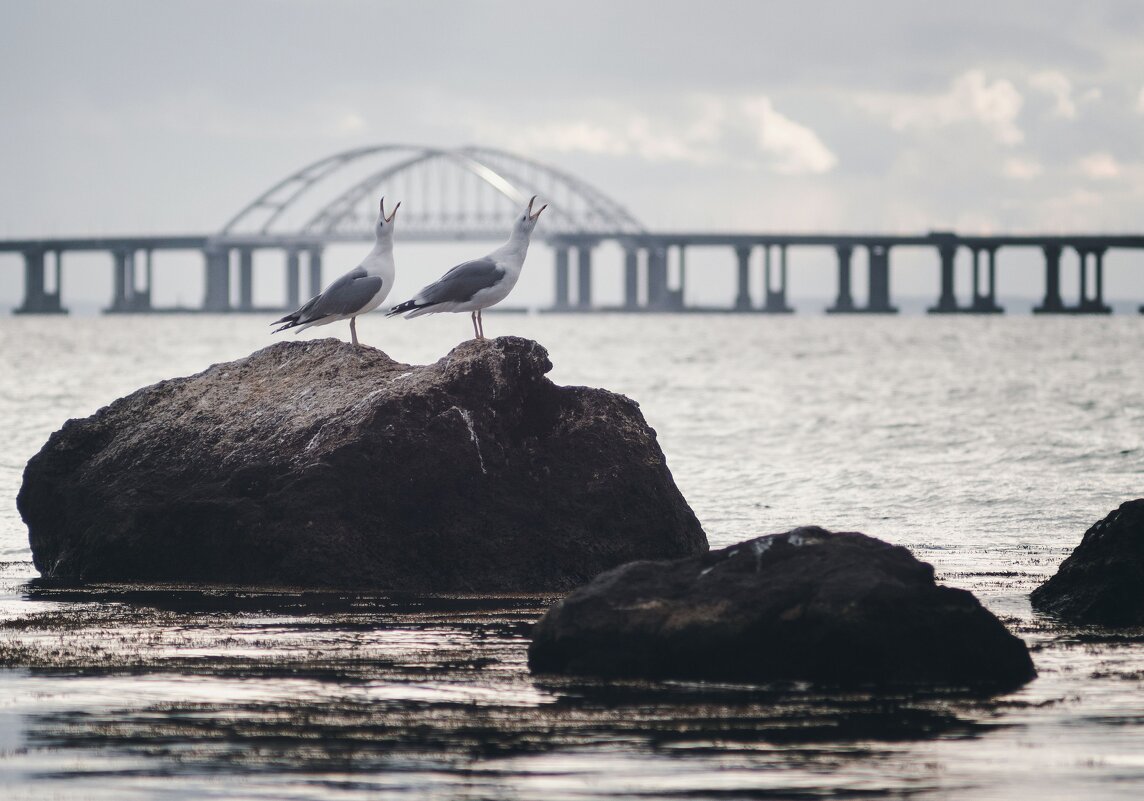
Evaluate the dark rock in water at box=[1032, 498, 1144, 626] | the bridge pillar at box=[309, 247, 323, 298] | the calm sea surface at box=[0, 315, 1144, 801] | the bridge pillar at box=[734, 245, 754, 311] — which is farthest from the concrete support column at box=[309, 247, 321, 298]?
the dark rock in water at box=[1032, 498, 1144, 626]

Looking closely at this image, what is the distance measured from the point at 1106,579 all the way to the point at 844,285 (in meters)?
158

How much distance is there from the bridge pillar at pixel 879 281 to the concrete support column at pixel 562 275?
2897 cm

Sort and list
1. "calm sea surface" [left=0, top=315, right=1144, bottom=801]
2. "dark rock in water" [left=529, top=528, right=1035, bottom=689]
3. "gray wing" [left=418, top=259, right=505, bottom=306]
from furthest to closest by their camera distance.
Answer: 1. "gray wing" [left=418, top=259, right=505, bottom=306]
2. "dark rock in water" [left=529, top=528, right=1035, bottom=689]
3. "calm sea surface" [left=0, top=315, right=1144, bottom=801]

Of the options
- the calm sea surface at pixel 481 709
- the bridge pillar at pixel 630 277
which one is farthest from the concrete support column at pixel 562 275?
the calm sea surface at pixel 481 709

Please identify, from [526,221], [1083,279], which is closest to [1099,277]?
[1083,279]

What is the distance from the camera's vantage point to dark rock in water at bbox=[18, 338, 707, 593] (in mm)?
11031

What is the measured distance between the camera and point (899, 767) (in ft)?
19.2

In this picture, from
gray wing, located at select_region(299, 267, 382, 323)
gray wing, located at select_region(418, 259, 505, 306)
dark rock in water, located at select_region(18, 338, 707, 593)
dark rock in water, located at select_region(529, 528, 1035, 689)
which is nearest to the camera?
dark rock in water, located at select_region(529, 528, 1035, 689)

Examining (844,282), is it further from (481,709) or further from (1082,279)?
(481,709)

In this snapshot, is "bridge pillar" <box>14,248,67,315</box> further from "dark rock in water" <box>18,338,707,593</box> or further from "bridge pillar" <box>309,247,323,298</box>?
"dark rock in water" <box>18,338,707,593</box>

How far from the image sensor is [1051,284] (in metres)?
164

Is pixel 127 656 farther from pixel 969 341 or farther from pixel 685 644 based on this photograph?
pixel 969 341

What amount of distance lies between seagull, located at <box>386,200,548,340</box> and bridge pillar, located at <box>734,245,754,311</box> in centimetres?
14819

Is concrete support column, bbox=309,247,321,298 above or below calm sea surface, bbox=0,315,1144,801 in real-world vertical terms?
above
